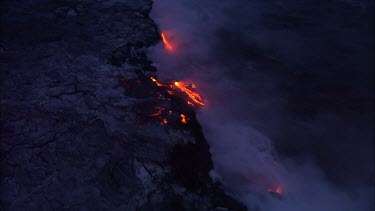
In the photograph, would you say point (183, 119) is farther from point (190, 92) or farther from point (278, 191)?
point (278, 191)

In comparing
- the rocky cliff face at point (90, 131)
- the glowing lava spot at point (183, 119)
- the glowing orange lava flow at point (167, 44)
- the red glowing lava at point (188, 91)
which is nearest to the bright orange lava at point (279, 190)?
the rocky cliff face at point (90, 131)

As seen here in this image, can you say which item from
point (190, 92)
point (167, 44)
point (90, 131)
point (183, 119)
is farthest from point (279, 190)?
point (167, 44)

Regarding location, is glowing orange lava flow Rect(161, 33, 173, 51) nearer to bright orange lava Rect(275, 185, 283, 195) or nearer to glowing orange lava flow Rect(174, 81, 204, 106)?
glowing orange lava flow Rect(174, 81, 204, 106)

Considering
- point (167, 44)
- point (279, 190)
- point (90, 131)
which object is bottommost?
point (279, 190)

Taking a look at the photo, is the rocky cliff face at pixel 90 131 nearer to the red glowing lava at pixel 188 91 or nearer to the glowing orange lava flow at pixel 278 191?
the red glowing lava at pixel 188 91

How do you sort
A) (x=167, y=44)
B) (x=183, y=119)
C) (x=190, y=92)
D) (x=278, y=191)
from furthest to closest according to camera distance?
(x=167, y=44), (x=190, y=92), (x=183, y=119), (x=278, y=191)

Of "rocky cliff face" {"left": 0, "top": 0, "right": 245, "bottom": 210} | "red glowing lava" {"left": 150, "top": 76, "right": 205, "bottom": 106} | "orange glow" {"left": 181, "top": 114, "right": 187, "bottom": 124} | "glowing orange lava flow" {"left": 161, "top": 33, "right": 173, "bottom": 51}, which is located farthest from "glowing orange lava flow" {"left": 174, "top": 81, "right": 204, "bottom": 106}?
"glowing orange lava flow" {"left": 161, "top": 33, "right": 173, "bottom": 51}

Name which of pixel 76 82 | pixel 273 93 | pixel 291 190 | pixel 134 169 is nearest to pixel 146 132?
pixel 134 169
